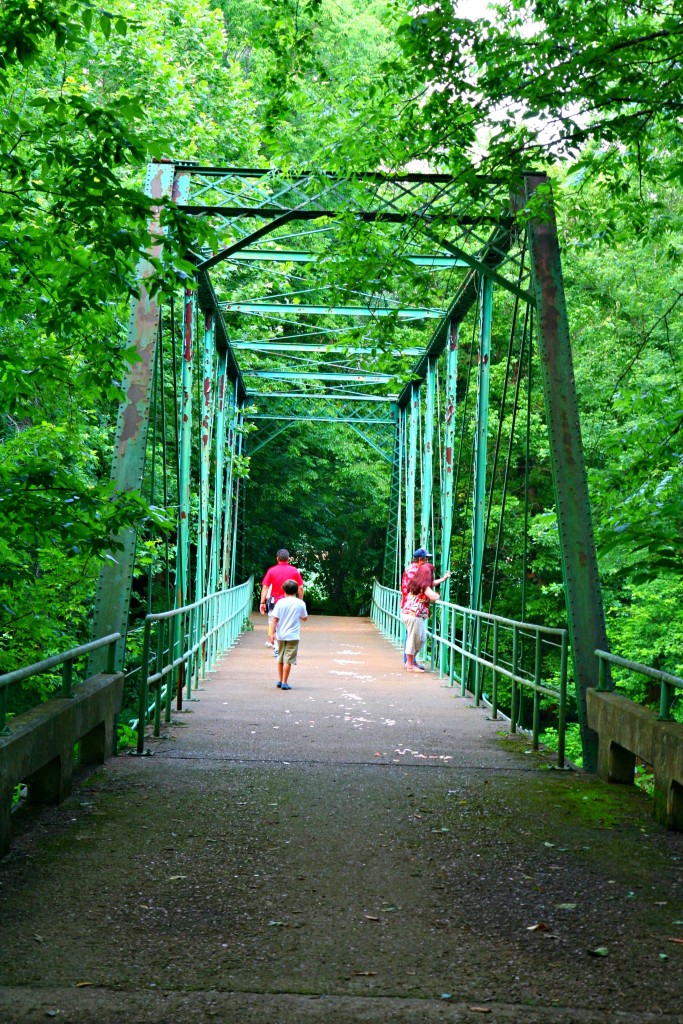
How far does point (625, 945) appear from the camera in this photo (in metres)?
4.04

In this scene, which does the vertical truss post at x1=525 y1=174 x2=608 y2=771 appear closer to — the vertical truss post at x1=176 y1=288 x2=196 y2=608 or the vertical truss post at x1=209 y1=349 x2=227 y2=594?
the vertical truss post at x1=176 y1=288 x2=196 y2=608

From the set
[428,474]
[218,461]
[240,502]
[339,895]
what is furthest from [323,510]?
[339,895]

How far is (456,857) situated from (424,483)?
646 inches

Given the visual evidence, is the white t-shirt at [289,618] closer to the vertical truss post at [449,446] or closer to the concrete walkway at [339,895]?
the vertical truss post at [449,446]

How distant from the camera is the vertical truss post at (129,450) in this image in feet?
26.8

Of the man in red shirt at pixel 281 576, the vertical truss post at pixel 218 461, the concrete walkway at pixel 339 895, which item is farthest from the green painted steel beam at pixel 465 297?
the concrete walkway at pixel 339 895

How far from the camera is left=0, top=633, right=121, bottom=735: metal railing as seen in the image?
4875 mm

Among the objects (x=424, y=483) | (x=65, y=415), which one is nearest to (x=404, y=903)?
(x=65, y=415)

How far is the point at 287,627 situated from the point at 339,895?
332 inches

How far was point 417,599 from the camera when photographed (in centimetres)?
1584

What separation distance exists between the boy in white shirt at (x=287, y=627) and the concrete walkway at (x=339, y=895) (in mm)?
4730

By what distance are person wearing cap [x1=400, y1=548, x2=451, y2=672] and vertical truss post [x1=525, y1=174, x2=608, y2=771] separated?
702cm

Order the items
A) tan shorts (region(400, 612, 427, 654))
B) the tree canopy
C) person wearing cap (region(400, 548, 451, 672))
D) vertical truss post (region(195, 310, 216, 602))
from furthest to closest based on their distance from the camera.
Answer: tan shorts (region(400, 612, 427, 654)) < vertical truss post (region(195, 310, 216, 602)) < person wearing cap (region(400, 548, 451, 672)) < the tree canopy

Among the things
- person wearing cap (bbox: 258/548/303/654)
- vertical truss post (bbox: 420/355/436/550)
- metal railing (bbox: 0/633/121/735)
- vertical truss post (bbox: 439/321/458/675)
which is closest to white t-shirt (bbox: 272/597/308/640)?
person wearing cap (bbox: 258/548/303/654)
